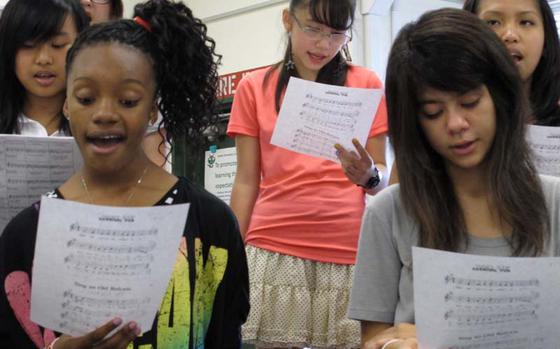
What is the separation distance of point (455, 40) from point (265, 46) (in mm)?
3833

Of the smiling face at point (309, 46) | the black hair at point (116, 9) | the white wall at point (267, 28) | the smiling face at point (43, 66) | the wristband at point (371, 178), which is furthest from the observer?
the white wall at point (267, 28)

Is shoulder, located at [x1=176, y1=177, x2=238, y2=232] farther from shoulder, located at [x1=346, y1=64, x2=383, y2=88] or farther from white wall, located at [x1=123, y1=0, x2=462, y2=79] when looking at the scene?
white wall, located at [x1=123, y1=0, x2=462, y2=79]

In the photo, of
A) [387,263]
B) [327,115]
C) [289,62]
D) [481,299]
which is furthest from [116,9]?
[481,299]

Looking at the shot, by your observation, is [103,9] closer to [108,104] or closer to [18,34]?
[18,34]

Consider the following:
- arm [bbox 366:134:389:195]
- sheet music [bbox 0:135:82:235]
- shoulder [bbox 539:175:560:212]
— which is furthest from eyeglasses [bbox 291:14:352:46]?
shoulder [bbox 539:175:560:212]

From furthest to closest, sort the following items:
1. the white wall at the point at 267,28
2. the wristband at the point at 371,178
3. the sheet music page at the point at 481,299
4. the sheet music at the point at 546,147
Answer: the white wall at the point at 267,28, the wristband at the point at 371,178, the sheet music at the point at 546,147, the sheet music page at the point at 481,299

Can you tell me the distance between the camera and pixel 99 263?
4.91ft

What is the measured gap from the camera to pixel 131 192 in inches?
70.8

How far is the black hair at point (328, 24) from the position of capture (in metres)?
2.58

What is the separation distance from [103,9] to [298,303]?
39.3 inches

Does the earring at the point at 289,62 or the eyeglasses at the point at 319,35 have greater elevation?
the eyeglasses at the point at 319,35

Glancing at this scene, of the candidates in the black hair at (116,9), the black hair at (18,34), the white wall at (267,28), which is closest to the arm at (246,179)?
the black hair at (116,9)

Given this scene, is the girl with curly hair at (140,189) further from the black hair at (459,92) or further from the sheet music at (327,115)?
the sheet music at (327,115)

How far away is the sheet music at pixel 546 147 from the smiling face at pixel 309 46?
0.73 meters
